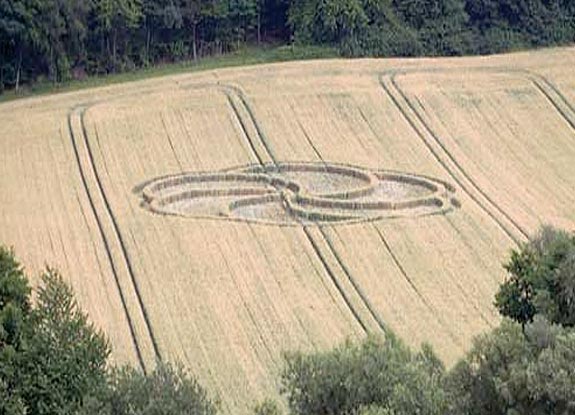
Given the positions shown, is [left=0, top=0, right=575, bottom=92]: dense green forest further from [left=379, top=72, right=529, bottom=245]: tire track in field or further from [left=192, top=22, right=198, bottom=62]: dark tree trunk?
[left=379, top=72, right=529, bottom=245]: tire track in field

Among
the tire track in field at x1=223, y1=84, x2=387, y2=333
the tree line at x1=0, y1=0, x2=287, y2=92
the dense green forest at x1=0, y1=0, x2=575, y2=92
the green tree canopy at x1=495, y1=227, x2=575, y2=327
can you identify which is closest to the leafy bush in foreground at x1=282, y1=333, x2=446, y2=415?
the green tree canopy at x1=495, y1=227, x2=575, y2=327

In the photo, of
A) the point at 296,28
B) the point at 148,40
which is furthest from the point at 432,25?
the point at 148,40

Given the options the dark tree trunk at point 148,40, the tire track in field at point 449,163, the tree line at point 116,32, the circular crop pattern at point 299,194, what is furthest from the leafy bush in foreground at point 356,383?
the dark tree trunk at point 148,40

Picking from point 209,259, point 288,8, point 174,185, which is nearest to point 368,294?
point 209,259

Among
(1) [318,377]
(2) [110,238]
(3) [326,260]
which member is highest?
(2) [110,238]

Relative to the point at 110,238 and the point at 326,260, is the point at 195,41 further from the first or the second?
the point at 326,260
